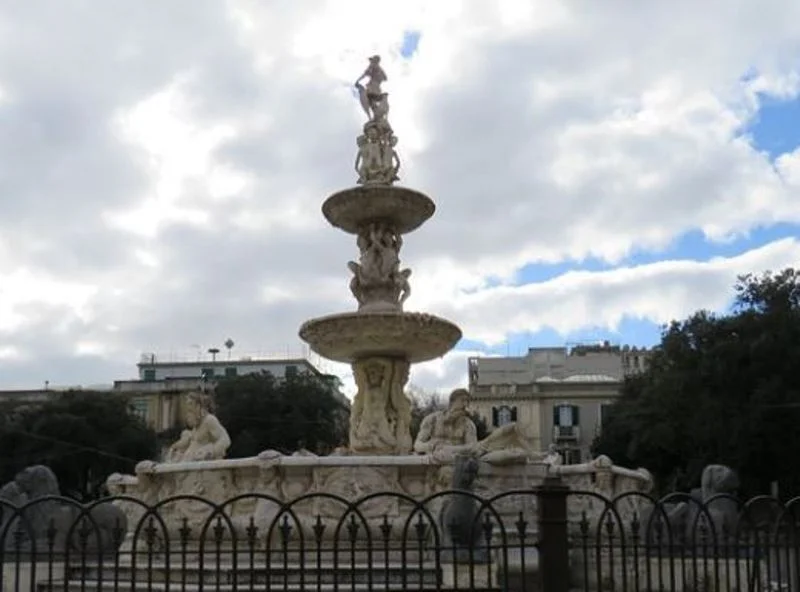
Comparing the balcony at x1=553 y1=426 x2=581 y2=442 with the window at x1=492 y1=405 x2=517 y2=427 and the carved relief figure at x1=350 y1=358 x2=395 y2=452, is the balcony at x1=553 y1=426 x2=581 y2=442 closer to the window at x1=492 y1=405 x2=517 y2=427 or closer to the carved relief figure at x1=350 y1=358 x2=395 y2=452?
the window at x1=492 y1=405 x2=517 y2=427

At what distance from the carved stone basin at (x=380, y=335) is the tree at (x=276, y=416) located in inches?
1288

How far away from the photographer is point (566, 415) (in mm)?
72500

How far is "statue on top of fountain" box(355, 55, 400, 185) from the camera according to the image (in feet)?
65.1

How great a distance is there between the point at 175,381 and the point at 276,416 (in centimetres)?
2447

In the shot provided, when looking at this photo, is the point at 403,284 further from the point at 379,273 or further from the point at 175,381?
the point at 175,381

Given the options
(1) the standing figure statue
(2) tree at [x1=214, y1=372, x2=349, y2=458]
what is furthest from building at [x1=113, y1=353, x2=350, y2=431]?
(1) the standing figure statue

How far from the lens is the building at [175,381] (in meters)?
68.7

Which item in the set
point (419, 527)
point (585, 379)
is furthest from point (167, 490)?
point (585, 379)

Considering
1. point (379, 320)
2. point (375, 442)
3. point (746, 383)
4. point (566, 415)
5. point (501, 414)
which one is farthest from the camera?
point (566, 415)

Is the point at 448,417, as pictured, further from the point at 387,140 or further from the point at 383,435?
the point at 387,140

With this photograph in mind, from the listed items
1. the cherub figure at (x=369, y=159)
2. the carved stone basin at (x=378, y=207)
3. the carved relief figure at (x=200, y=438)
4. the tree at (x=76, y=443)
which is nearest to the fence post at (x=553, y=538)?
the carved relief figure at (x=200, y=438)

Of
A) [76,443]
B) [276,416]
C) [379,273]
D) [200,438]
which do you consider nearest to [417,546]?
[200,438]

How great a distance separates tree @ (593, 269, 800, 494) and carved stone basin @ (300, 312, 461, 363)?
18457mm

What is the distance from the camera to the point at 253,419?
51719mm
